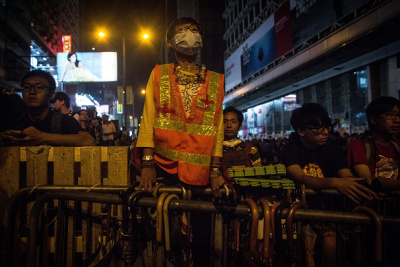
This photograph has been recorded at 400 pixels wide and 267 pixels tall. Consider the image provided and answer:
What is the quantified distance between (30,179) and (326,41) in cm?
1621

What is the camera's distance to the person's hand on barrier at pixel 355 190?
199cm

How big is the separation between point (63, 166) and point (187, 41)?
5.50 ft

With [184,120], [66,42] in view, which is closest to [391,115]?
[184,120]

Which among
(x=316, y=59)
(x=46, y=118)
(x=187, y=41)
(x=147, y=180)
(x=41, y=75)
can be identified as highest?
(x=316, y=59)

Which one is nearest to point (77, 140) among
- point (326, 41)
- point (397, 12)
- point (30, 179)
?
point (30, 179)

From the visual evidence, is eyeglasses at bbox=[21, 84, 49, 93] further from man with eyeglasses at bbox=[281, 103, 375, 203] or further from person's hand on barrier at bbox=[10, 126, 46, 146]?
man with eyeglasses at bbox=[281, 103, 375, 203]

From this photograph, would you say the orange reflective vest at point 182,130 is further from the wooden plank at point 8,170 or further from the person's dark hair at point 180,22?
the wooden plank at point 8,170

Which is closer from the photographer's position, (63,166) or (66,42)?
(63,166)

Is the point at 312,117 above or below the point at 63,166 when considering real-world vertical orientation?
above

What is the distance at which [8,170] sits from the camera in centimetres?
239

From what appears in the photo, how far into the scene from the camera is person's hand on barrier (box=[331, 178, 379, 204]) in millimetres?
1987

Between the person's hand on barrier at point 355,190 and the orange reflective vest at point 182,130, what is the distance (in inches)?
43.1

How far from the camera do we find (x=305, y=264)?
1.68m

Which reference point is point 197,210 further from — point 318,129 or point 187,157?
point 318,129
